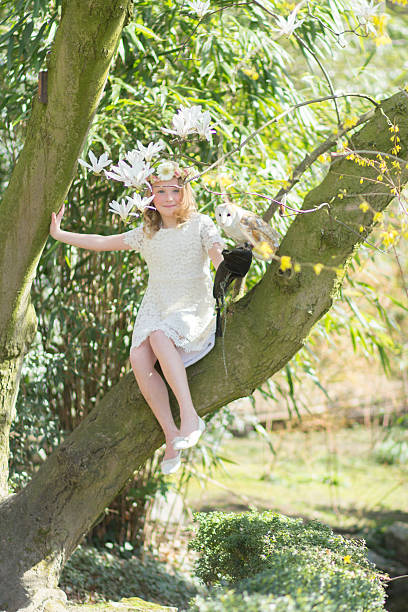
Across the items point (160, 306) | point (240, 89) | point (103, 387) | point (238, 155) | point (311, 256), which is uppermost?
point (240, 89)

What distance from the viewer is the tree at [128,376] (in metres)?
2.34

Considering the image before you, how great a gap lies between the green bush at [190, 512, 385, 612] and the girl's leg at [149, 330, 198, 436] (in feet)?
1.62

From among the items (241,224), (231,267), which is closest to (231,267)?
(231,267)

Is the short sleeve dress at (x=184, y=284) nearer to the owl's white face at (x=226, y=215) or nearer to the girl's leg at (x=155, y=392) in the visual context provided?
the girl's leg at (x=155, y=392)

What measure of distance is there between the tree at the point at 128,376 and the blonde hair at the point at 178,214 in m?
0.32

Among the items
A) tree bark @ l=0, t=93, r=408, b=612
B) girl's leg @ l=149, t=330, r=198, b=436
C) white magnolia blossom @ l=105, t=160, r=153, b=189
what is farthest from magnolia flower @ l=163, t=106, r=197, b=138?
girl's leg @ l=149, t=330, r=198, b=436

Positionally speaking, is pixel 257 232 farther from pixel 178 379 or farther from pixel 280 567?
pixel 280 567

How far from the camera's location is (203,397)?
2430mm

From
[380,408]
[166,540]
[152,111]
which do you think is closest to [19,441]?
[166,540]

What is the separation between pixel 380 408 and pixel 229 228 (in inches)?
208

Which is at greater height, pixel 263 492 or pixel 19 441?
pixel 19 441

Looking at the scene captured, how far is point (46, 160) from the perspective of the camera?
2416 mm

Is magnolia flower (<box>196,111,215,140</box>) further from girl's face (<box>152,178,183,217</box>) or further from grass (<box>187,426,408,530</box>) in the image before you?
grass (<box>187,426,408,530</box>)

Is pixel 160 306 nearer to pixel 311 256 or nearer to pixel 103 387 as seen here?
pixel 311 256
